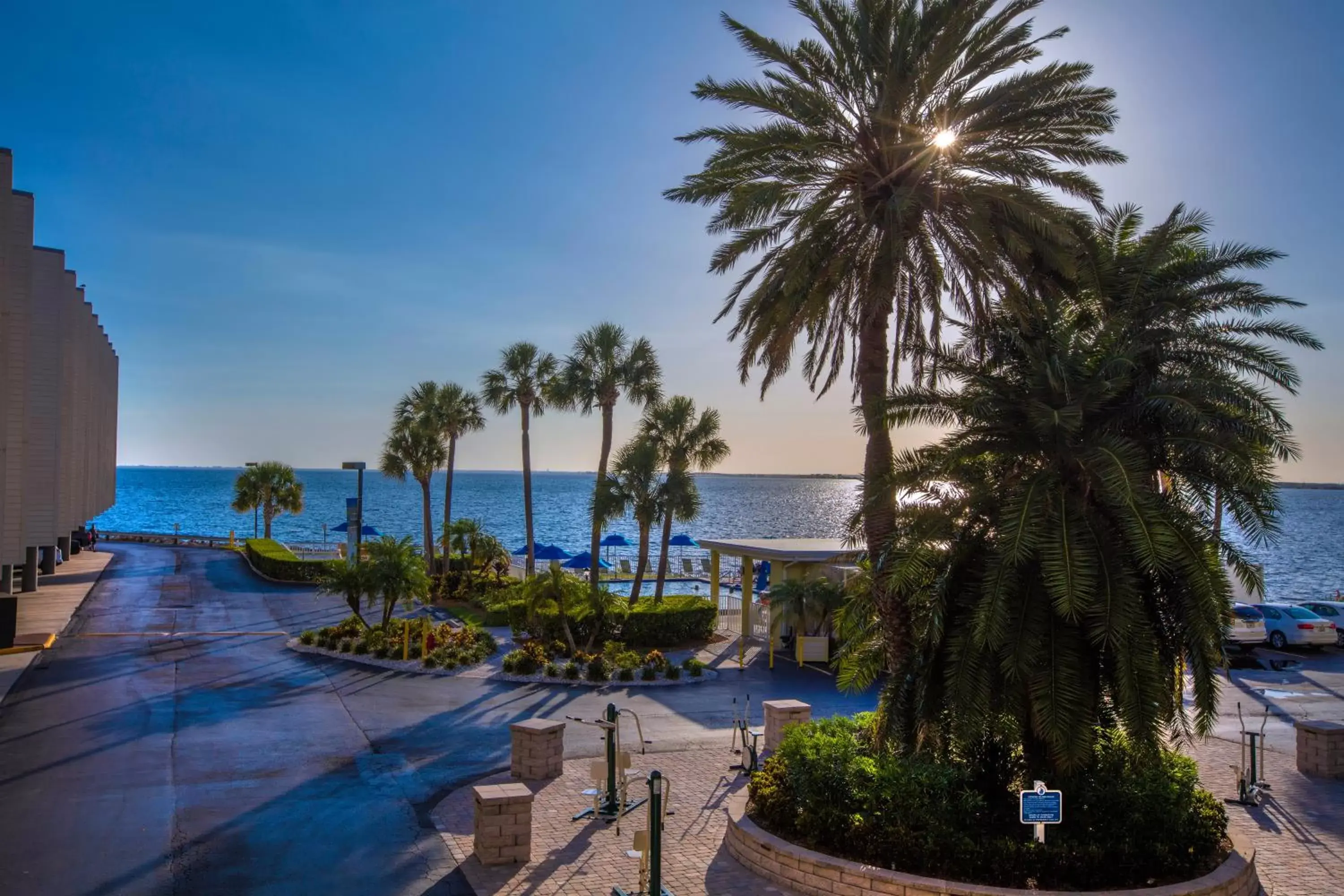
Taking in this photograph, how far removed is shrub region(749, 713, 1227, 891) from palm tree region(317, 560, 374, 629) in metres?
16.4

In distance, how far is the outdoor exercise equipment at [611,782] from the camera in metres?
11.7

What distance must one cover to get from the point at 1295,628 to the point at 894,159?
22774mm

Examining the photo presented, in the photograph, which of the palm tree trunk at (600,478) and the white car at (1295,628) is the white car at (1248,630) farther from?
the palm tree trunk at (600,478)

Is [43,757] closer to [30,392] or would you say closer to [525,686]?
[525,686]

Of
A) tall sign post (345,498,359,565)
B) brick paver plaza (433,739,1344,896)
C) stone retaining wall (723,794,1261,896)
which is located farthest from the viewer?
tall sign post (345,498,359,565)

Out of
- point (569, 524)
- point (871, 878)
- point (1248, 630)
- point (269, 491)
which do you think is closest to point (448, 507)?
point (269, 491)

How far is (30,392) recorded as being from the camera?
100 ft

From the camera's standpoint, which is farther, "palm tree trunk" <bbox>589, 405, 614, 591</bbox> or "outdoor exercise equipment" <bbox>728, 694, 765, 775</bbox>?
"palm tree trunk" <bbox>589, 405, 614, 591</bbox>

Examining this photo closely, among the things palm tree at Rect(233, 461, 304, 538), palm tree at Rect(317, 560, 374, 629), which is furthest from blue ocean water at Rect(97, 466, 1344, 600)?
palm tree at Rect(317, 560, 374, 629)

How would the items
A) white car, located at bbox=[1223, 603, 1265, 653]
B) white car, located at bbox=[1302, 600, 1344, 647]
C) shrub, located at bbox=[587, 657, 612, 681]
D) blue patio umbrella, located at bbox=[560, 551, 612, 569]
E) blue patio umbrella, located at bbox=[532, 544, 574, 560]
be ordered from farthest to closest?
blue patio umbrella, located at bbox=[532, 544, 574, 560]
blue patio umbrella, located at bbox=[560, 551, 612, 569]
white car, located at bbox=[1302, 600, 1344, 647]
white car, located at bbox=[1223, 603, 1265, 653]
shrub, located at bbox=[587, 657, 612, 681]

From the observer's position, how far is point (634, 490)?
101ft

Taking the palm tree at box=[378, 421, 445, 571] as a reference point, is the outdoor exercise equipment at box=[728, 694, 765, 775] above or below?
below

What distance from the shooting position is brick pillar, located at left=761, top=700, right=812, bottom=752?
1541 centimetres

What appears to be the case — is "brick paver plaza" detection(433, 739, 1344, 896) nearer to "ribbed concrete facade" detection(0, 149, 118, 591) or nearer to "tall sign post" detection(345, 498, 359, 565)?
"ribbed concrete facade" detection(0, 149, 118, 591)
